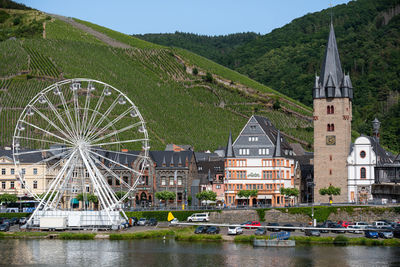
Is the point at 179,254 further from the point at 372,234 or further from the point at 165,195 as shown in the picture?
the point at 165,195

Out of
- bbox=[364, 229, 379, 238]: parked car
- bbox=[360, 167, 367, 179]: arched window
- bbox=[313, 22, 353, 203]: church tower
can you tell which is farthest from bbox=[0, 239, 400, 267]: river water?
bbox=[313, 22, 353, 203]: church tower

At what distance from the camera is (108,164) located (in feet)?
415

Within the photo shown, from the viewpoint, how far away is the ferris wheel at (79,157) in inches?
3600

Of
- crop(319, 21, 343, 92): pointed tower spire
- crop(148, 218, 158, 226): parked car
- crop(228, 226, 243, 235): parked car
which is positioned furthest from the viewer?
crop(319, 21, 343, 92): pointed tower spire

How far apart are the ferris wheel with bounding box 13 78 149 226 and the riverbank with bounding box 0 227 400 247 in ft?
16.8

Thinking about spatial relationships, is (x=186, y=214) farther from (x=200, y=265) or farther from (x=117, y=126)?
(x=117, y=126)

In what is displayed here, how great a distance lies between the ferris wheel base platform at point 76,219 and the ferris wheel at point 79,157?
2.94ft

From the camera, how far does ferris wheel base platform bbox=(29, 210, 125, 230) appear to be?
9225 centimetres

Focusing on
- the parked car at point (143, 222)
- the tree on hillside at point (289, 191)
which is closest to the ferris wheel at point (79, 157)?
the parked car at point (143, 222)

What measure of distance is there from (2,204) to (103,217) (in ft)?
98.8

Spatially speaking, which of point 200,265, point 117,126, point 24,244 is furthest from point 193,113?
A: point 200,265

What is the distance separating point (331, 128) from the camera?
11875 cm

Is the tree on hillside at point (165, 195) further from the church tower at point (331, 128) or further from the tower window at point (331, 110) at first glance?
the tower window at point (331, 110)

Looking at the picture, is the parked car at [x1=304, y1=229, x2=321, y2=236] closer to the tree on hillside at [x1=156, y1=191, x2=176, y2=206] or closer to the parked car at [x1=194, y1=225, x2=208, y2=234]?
the parked car at [x1=194, y1=225, x2=208, y2=234]
